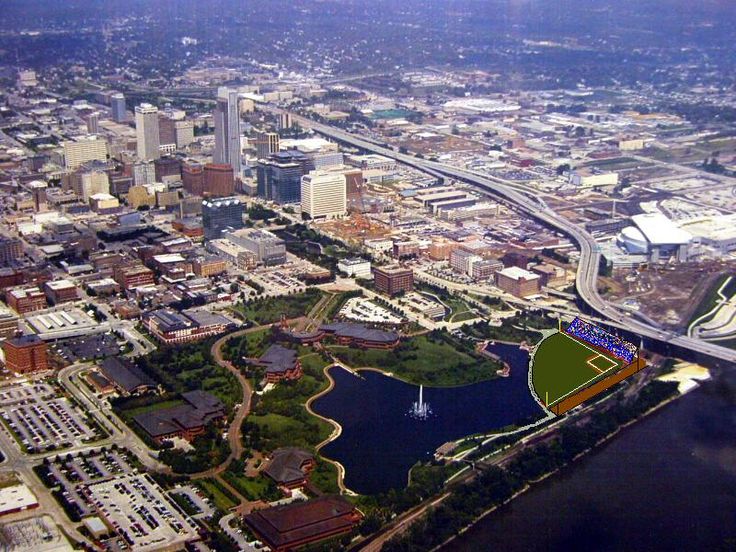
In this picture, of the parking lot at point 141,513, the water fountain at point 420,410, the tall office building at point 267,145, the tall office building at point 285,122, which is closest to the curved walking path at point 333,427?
the water fountain at point 420,410

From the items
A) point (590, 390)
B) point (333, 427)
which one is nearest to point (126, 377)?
point (333, 427)

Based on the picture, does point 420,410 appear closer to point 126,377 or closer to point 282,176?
point 126,377

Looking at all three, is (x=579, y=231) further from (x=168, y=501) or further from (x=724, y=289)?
(x=168, y=501)

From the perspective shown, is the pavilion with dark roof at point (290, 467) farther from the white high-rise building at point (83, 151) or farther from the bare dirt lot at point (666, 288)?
the white high-rise building at point (83, 151)

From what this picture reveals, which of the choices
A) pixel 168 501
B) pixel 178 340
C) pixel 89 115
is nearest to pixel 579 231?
pixel 178 340

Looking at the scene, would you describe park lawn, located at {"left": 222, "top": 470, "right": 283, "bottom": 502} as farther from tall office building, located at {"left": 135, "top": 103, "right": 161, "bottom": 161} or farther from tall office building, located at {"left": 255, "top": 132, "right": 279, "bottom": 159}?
tall office building, located at {"left": 135, "top": 103, "right": 161, "bottom": 161}

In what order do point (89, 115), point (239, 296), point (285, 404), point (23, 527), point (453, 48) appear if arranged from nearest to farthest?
point (23, 527) < point (285, 404) < point (239, 296) < point (89, 115) < point (453, 48)

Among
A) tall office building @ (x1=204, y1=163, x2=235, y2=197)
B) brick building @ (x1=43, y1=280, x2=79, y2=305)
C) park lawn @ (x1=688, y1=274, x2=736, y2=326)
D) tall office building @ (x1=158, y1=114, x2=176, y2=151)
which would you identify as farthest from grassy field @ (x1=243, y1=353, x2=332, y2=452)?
tall office building @ (x1=158, y1=114, x2=176, y2=151)
